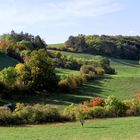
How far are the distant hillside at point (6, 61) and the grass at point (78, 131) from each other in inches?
2110

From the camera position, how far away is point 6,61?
382 feet

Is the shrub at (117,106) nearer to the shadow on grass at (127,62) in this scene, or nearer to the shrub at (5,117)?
the shrub at (5,117)

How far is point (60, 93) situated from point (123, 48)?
99.9 metres

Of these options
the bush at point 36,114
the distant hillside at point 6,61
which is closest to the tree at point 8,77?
the bush at point 36,114

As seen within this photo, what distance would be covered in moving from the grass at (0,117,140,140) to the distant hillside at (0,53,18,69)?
176 ft

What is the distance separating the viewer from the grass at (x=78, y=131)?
44.8m

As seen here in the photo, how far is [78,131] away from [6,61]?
68.2m

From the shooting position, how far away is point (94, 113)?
67.5 m

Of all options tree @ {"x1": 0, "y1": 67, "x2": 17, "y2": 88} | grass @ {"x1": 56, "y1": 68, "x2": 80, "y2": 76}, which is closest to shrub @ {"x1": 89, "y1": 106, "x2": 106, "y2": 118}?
tree @ {"x1": 0, "y1": 67, "x2": 17, "y2": 88}

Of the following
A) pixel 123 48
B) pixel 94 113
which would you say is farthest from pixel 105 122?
pixel 123 48

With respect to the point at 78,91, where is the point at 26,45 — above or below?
above

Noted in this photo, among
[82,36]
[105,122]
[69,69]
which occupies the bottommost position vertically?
[105,122]

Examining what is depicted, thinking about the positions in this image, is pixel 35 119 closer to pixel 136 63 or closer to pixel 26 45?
pixel 26 45

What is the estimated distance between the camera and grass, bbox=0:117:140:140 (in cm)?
4484
